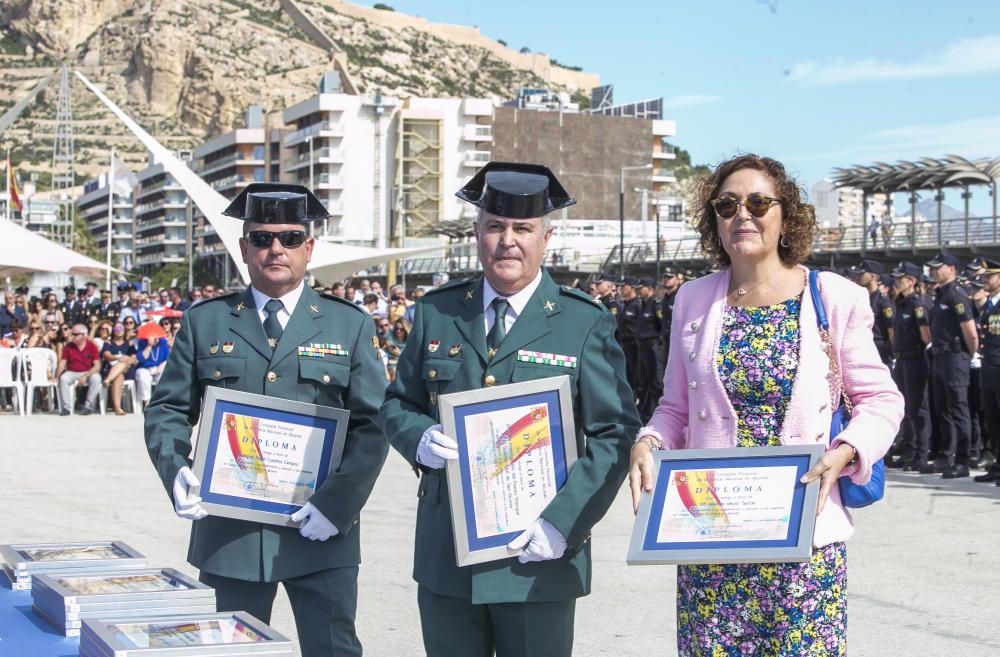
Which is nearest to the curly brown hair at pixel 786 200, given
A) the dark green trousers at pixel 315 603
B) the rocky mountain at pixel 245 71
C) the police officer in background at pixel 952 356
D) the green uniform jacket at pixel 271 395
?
the green uniform jacket at pixel 271 395

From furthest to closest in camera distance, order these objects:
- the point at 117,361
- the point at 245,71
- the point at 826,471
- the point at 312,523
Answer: the point at 245,71 < the point at 117,361 < the point at 312,523 < the point at 826,471

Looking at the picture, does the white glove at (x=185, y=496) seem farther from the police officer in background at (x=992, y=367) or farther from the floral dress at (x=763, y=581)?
the police officer in background at (x=992, y=367)

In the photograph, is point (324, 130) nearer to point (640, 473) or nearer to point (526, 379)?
point (526, 379)

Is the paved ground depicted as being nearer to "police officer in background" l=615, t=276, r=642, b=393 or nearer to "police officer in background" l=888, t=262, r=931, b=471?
"police officer in background" l=888, t=262, r=931, b=471

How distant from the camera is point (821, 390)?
3.29m

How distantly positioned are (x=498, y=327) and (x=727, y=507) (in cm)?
80

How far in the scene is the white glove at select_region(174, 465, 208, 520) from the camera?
3.74 m

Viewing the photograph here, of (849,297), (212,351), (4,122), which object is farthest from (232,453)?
(4,122)

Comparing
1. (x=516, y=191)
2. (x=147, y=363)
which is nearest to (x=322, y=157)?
(x=147, y=363)

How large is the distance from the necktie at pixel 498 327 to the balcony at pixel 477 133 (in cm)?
11256

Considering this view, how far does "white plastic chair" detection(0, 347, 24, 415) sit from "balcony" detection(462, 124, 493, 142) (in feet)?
316

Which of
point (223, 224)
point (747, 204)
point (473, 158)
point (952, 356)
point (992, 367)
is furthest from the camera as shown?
point (473, 158)

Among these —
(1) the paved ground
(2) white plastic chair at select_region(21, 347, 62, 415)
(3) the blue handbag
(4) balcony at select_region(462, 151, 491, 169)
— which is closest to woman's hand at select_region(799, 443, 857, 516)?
(3) the blue handbag

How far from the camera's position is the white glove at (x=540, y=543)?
328cm
